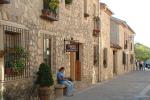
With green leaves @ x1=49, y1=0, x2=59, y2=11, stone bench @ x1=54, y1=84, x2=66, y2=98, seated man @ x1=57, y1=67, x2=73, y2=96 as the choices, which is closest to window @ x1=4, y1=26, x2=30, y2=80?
green leaves @ x1=49, y1=0, x2=59, y2=11

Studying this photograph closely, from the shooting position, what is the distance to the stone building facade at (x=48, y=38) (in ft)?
44.5

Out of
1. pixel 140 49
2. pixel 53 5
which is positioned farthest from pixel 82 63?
pixel 140 49

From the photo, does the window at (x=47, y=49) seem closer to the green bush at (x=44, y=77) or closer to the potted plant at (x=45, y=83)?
the green bush at (x=44, y=77)

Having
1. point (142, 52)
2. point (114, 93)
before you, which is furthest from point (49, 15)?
point (142, 52)

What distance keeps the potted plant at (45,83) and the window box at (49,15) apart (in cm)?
206

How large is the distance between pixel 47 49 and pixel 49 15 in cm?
151

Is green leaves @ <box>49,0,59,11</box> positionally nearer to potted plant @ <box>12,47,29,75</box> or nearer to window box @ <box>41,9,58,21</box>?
window box @ <box>41,9,58,21</box>

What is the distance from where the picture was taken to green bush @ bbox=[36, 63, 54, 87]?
1543 centimetres

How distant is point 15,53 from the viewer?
13.9 meters

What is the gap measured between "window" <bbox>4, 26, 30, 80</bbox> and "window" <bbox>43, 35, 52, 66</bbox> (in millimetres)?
2308

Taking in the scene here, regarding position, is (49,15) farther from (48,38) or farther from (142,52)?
(142,52)

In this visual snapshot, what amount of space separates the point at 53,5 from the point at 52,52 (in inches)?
84.5

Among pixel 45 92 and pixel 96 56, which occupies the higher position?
pixel 96 56

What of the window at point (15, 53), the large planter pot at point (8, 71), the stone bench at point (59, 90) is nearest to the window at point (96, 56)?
the stone bench at point (59, 90)
